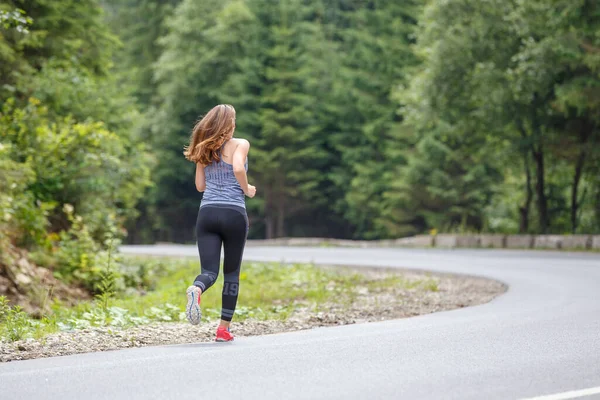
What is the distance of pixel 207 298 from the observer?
13.7 meters

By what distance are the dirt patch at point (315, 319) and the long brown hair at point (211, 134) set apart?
5.81ft

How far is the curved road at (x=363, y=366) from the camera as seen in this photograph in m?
5.89

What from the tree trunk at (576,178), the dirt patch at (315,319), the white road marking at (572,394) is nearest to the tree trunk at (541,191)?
the tree trunk at (576,178)

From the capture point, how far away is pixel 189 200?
2232 inches

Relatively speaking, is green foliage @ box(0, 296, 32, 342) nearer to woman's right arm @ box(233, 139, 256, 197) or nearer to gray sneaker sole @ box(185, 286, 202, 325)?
gray sneaker sole @ box(185, 286, 202, 325)

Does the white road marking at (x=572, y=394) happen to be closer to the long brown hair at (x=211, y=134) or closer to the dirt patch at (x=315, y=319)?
the long brown hair at (x=211, y=134)

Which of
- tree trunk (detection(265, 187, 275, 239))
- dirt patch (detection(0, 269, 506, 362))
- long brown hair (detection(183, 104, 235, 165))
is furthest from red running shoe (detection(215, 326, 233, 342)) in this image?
tree trunk (detection(265, 187, 275, 239))

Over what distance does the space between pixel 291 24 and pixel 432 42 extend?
74.4 ft

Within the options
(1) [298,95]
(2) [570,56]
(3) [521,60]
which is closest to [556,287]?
(2) [570,56]

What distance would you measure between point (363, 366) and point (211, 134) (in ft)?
8.45

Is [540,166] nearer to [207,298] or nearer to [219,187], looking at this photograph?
[207,298]

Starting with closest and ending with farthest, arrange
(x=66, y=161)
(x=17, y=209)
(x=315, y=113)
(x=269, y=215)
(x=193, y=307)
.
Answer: (x=193, y=307), (x=17, y=209), (x=66, y=161), (x=269, y=215), (x=315, y=113)

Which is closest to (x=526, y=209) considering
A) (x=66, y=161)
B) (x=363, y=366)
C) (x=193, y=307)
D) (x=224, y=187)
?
(x=66, y=161)

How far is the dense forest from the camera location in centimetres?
1947
